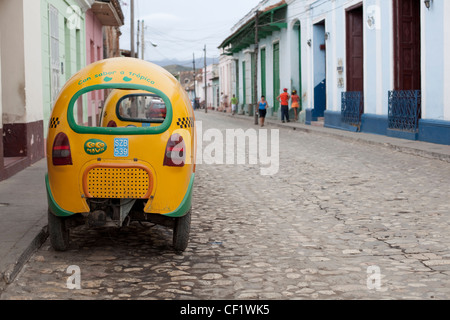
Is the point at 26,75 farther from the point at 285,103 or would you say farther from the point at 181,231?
the point at 285,103

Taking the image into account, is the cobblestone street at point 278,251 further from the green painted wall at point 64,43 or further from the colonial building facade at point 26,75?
the green painted wall at point 64,43

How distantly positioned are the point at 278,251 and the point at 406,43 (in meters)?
12.6

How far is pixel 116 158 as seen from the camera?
487 cm

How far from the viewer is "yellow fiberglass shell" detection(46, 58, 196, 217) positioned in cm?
485

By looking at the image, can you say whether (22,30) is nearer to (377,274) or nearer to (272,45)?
(377,274)

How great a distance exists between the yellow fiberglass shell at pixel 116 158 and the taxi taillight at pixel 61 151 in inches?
1.0

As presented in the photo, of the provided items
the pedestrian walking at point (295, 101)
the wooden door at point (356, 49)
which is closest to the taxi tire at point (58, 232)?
the wooden door at point (356, 49)

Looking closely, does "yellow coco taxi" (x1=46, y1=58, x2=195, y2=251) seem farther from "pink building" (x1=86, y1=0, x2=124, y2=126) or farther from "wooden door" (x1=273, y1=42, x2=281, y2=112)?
"wooden door" (x1=273, y1=42, x2=281, y2=112)

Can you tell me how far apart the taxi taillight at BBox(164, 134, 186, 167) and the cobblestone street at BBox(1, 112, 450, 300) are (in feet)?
2.60

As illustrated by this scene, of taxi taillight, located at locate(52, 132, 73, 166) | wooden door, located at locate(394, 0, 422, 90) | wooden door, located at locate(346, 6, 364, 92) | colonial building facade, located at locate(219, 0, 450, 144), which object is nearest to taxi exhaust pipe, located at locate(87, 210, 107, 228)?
taxi taillight, located at locate(52, 132, 73, 166)

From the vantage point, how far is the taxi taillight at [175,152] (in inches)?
192

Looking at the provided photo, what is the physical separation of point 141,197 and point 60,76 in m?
10.0

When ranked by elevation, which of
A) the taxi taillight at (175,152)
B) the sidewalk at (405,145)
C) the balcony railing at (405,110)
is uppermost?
the balcony railing at (405,110)

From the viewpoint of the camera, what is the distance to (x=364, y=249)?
17.3 ft
